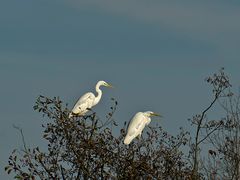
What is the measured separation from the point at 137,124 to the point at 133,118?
2.05 feet

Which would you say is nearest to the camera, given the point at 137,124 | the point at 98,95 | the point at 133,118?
the point at 137,124

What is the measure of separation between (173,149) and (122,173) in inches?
69.8

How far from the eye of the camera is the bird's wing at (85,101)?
1748 cm

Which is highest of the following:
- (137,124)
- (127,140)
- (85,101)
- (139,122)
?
(85,101)

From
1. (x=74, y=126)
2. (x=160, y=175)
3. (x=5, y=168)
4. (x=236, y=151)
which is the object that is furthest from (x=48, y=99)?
(x=236, y=151)

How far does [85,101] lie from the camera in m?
18.4

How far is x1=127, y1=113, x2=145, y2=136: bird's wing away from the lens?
15604 millimetres

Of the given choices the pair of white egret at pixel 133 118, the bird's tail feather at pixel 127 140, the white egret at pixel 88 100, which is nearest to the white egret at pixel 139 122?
the pair of white egret at pixel 133 118

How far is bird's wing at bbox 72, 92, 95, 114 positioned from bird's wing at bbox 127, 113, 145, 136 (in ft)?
4.49

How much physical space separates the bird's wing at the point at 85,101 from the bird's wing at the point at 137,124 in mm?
1368

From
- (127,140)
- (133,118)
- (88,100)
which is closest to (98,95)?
(88,100)

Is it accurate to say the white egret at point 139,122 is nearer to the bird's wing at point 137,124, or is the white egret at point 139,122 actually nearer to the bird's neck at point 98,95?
the bird's wing at point 137,124

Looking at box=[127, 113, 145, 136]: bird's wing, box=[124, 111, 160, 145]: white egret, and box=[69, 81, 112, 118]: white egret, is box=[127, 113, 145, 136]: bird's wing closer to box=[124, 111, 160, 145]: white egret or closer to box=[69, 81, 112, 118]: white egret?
box=[124, 111, 160, 145]: white egret

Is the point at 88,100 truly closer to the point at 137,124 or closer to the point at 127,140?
the point at 137,124
